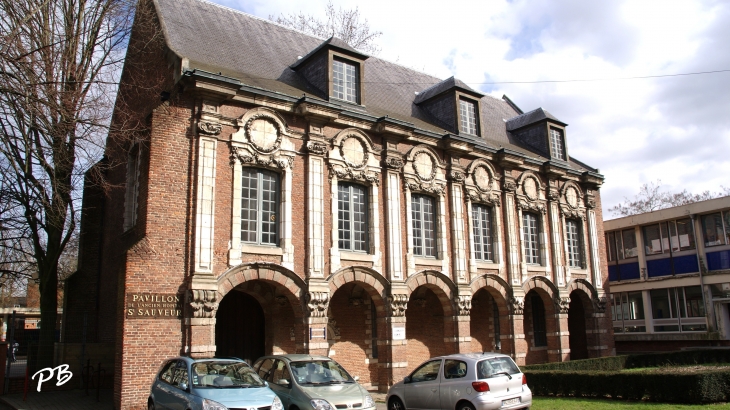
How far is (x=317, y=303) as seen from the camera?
1584 cm

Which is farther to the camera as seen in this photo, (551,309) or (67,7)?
(551,309)

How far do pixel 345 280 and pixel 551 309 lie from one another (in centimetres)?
996

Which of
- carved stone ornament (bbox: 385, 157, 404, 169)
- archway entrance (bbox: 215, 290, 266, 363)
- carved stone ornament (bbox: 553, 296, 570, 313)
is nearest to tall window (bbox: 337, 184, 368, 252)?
carved stone ornament (bbox: 385, 157, 404, 169)

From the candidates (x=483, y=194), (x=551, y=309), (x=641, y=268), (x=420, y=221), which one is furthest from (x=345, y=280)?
(x=641, y=268)

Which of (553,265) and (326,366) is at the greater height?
(553,265)

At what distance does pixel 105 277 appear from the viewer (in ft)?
61.5

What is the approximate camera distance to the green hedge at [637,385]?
1202cm

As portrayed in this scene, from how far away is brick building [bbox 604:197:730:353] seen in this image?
28.8 meters

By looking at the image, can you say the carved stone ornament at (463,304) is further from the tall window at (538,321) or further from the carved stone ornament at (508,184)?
the tall window at (538,321)

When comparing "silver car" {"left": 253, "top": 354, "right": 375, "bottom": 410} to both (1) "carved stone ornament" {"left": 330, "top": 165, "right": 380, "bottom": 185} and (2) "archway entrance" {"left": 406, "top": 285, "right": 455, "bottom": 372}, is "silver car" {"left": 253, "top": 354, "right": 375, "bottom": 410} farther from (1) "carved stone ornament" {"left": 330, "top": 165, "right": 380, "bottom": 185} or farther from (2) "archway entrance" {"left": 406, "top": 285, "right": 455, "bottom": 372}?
(2) "archway entrance" {"left": 406, "top": 285, "right": 455, "bottom": 372}

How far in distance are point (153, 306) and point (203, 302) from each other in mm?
1114

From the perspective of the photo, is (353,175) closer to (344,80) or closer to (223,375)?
(344,80)

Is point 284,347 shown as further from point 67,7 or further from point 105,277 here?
point 67,7

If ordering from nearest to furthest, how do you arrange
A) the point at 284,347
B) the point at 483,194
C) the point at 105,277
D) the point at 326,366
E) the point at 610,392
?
the point at 326,366
the point at 610,392
the point at 284,347
the point at 105,277
the point at 483,194
